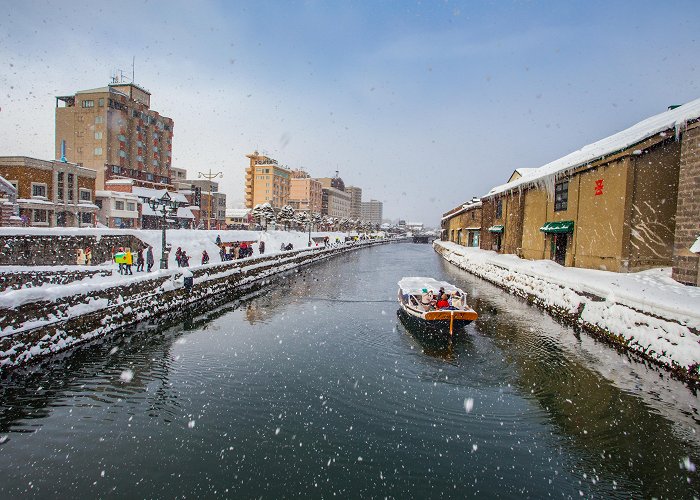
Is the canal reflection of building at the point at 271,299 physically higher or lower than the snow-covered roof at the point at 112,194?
lower

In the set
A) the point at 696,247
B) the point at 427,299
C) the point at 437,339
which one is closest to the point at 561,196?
the point at 696,247

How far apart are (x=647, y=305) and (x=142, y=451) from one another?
1366 centimetres

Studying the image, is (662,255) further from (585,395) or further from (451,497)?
(451,497)

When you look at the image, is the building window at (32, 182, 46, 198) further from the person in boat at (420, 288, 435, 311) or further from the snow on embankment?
the snow on embankment

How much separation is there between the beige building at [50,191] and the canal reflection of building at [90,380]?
30.3 m

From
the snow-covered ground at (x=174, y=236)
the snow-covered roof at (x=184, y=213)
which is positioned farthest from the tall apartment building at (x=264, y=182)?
the snow-covered ground at (x=174, y=236)

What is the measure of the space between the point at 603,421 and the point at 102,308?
1475 cm

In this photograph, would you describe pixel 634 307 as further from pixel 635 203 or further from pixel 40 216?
pixel 40 216

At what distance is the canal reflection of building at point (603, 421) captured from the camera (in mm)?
6555

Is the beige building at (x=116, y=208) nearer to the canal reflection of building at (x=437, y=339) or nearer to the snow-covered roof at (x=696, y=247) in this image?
the canal reflection of building at (x=437, y=339)

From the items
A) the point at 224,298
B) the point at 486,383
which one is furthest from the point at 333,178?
the point at 486,383

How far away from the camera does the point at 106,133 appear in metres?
64.9

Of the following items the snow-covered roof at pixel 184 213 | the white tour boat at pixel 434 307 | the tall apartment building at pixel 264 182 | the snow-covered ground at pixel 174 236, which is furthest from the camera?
the tall apartment building at pixel 264 182

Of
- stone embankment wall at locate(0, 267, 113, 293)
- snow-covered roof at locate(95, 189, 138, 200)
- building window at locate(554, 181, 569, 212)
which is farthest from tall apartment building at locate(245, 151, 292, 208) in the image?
stone embankment wall at locate(0, 267, 113, 293)
